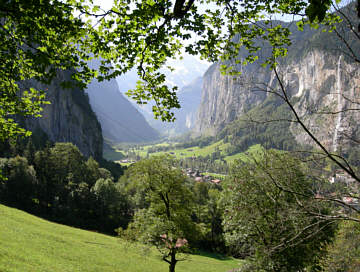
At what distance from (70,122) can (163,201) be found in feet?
447

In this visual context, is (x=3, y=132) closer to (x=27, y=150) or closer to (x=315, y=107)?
(x=315, y=107)

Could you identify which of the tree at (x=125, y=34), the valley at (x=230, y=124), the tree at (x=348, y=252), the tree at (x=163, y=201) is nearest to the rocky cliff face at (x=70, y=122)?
the valley at (x=230, y=124)

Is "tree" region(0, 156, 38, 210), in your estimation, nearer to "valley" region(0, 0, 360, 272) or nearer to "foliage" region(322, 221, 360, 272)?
"valley" region(0, 0, 360, 272)

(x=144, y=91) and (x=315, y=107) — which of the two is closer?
(x=315, y=107)

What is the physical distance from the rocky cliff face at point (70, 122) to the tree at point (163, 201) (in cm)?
11415

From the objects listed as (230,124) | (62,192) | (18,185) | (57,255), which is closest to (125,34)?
(230,124)

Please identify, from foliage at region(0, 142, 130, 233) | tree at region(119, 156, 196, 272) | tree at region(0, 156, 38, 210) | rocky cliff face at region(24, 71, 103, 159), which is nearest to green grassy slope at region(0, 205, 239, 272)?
tree at region(119, 156, 196, 272)

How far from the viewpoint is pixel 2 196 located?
45156mm

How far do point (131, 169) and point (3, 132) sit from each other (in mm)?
10399

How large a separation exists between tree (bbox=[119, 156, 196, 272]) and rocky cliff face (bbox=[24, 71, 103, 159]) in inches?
4494

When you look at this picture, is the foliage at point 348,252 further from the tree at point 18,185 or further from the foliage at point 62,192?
the tree at point 18,185

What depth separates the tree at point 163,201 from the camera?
17938 millimetres

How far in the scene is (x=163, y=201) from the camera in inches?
769

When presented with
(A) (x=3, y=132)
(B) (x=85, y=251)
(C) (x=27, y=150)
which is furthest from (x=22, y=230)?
(C) (x=27, y=150)
